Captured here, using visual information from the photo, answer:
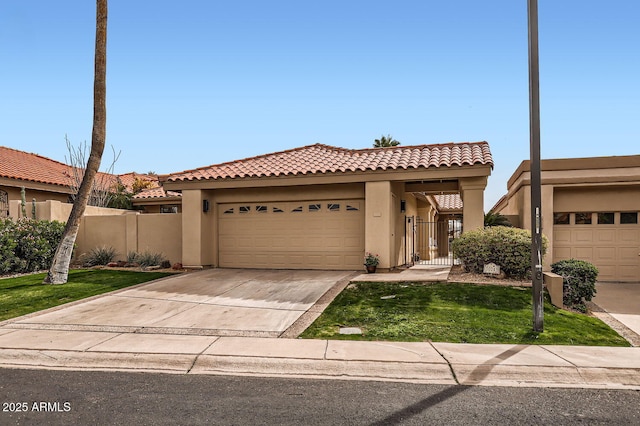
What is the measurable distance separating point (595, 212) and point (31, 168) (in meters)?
27.4

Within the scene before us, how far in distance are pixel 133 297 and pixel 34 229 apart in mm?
7690

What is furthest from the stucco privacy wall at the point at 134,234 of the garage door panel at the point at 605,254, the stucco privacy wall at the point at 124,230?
the garage door panel at the point at 605,254

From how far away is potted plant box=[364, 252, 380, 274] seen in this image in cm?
1330

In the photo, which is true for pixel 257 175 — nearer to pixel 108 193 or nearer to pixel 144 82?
pixel 144 82

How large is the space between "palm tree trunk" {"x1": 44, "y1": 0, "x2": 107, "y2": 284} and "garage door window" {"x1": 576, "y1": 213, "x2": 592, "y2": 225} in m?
16.4

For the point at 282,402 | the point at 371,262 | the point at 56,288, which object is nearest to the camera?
the point at 282,402

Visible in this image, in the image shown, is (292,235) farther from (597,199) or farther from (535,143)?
(597,199)

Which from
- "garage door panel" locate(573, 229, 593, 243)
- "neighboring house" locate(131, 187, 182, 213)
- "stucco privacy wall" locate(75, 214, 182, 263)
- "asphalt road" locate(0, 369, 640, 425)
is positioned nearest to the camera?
"asphalt road" locate(0, 369, 640, 425)

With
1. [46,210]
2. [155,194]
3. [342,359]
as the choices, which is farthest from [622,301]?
[155,194]

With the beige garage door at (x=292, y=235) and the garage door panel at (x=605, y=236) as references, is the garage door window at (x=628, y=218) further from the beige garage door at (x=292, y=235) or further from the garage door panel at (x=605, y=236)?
the beige garage door at (x=292, y=235)

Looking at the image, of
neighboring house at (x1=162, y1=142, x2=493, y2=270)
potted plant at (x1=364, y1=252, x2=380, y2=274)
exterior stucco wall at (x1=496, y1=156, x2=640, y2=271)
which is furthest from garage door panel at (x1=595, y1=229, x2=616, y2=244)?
potted plant at (x1=364, y1=252, x2=380, y2=274)

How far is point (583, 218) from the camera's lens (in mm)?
15109

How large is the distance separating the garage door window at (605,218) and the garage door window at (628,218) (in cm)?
33

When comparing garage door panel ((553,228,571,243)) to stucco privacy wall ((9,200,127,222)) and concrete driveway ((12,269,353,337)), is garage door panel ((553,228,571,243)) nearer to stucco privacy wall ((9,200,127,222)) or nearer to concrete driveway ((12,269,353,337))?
concrete driveway ((12,269,353,337))
